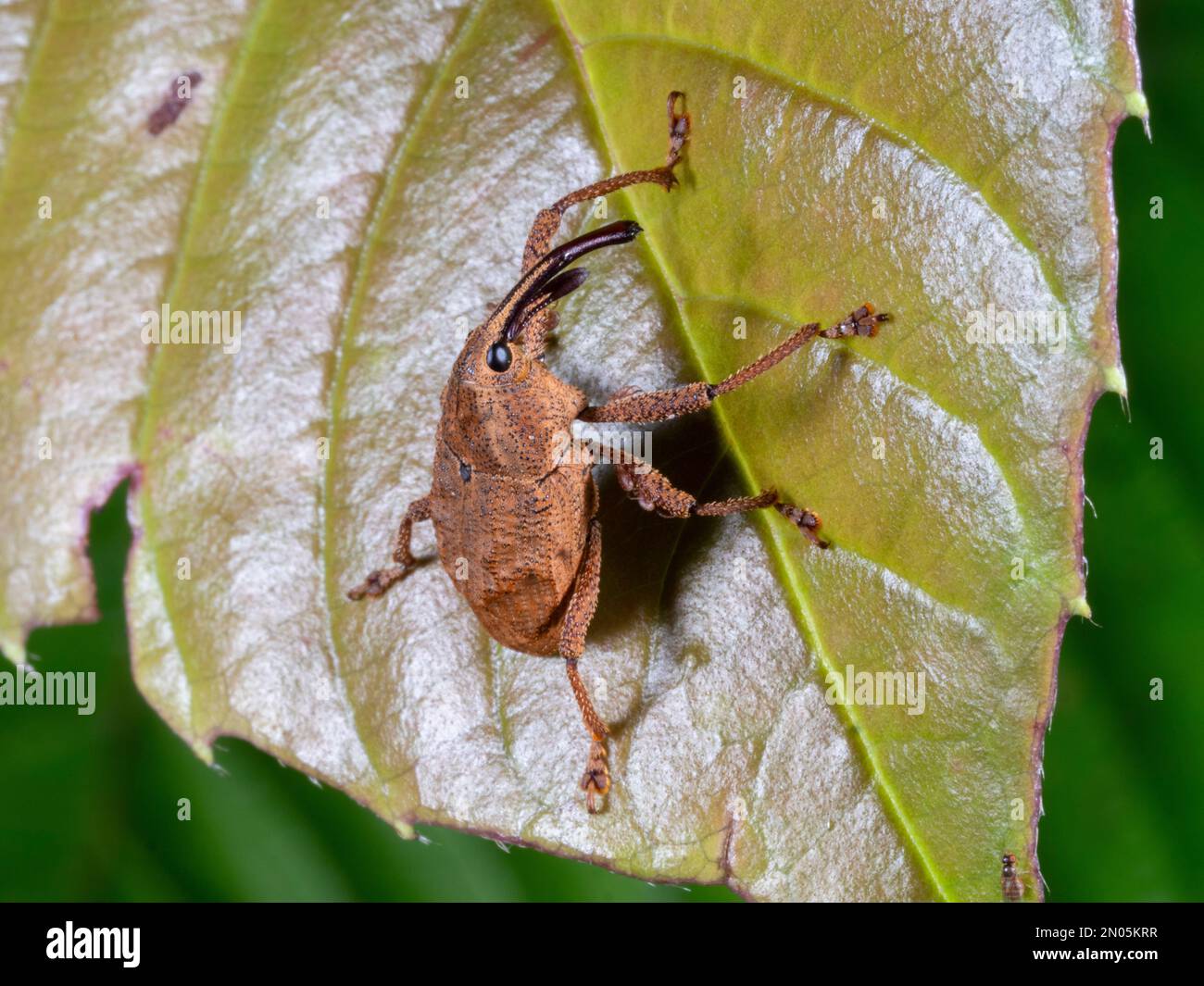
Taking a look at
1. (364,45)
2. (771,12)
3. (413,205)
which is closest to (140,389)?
(413,205)

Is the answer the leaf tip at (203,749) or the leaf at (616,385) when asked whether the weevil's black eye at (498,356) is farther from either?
the leaf tip at (203,749)

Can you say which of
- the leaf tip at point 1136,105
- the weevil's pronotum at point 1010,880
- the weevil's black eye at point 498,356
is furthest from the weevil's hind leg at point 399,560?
the leaf tip at point 1136,105

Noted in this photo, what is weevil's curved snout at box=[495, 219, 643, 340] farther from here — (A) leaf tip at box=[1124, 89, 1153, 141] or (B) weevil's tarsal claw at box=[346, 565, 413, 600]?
(A) leaf tip at box=[1124, 89, 1153, 141]

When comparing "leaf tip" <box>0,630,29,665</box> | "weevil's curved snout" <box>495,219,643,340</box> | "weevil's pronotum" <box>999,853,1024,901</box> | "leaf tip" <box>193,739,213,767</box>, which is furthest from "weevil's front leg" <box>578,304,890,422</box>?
"leaf tip" <box>0,630,29,665</box>

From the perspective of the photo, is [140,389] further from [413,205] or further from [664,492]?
[664,492]

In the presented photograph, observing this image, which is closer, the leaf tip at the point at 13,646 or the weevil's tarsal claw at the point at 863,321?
the weevil's tarsal claw at the point at 863,321

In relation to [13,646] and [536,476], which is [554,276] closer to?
[536,476]
